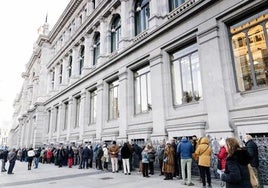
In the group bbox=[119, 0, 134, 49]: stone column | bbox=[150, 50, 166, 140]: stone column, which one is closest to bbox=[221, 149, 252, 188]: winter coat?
bbox=[150, 50, 166, 140]: stone column

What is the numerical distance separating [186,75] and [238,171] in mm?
8794

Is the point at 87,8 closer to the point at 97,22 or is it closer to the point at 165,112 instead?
the point at 97,22

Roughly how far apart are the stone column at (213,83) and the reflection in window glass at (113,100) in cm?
830

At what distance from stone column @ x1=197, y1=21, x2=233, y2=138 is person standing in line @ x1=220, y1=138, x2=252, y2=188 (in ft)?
18.5

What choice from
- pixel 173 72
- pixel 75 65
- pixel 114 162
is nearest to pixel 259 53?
pixel 173 72

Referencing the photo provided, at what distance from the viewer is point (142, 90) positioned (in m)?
14.4

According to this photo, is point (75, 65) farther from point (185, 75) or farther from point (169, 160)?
point (169, 160)

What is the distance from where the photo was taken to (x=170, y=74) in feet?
40.2

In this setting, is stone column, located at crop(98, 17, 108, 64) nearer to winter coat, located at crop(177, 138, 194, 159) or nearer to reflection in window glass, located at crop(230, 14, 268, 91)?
reflection in window glass, located at crop(230, 14, 268, 91)

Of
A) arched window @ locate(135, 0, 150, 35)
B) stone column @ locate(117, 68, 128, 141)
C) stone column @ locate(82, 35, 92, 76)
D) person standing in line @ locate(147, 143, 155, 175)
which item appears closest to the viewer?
person standing in line @ locate(147, 143, 155, 175)

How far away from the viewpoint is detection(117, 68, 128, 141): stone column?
14.5 metres

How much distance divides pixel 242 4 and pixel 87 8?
1857cm

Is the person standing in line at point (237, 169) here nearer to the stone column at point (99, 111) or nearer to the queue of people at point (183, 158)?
the queue of people at point (183, 158)

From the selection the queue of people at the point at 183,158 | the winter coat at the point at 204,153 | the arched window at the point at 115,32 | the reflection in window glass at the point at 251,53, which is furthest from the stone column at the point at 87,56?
the winter coat at the point at 204,153
